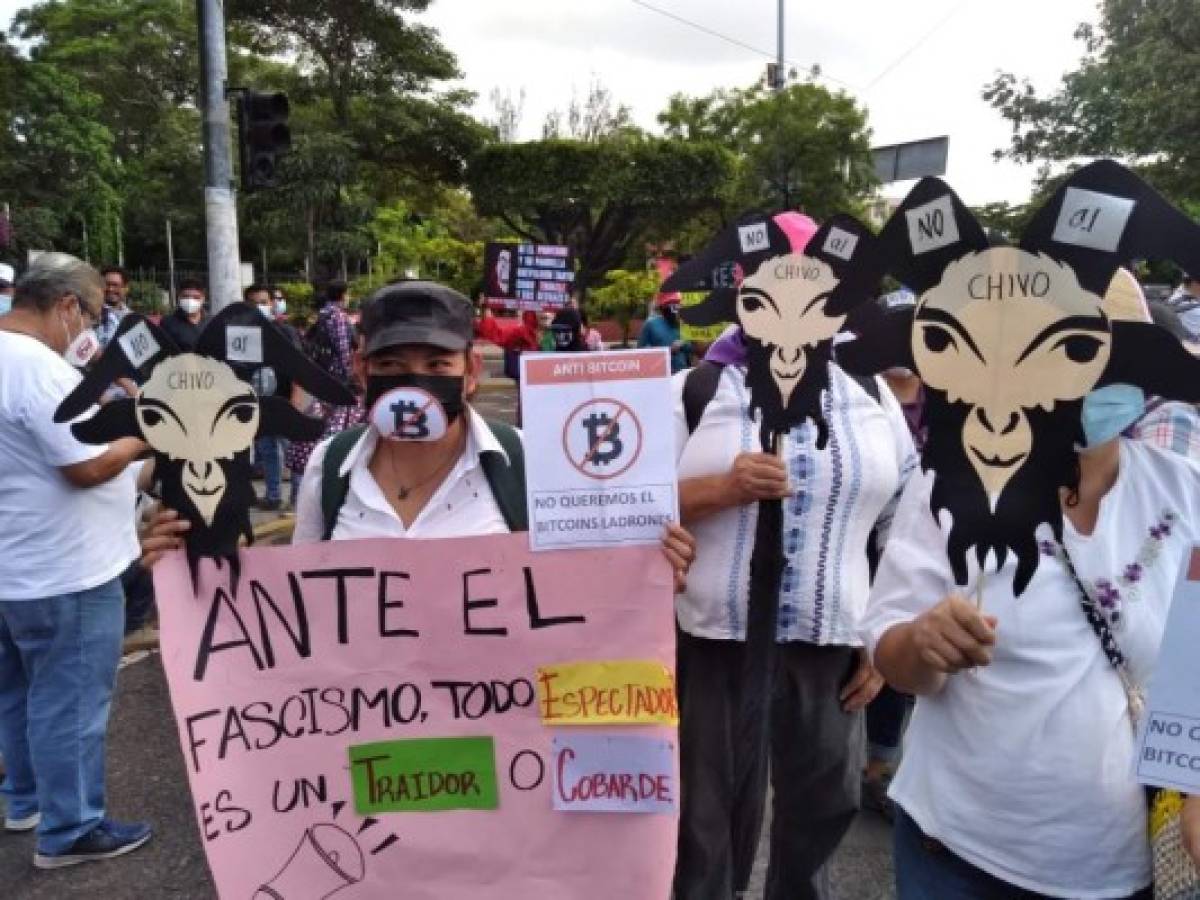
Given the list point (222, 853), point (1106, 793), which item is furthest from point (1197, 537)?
point (222, 853)

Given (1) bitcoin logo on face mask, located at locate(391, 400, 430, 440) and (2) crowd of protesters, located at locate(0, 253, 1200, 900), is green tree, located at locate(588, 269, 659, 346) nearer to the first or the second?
(2) crowd of protesters, located at locate(0, 253, 1200, 900)

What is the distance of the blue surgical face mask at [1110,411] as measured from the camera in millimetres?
1400

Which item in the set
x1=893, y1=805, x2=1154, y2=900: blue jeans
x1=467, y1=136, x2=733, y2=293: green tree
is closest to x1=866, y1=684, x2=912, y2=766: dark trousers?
x1=893, y1=805, x2=1154, y2=900: blue jeans

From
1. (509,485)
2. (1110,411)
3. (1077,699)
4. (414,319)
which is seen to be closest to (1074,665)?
(1077,699)

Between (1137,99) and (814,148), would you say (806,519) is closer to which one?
(1137,99)

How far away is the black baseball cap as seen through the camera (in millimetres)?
1950

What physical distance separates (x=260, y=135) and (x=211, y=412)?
271 inches

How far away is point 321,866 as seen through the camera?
1.81m

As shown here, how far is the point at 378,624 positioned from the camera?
1.86 metres

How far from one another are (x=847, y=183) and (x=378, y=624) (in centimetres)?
2406

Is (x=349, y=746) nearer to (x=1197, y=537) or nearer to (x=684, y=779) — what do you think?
(x=684, y=779)

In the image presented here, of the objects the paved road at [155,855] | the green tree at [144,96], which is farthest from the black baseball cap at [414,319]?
the green tree at [144,96]

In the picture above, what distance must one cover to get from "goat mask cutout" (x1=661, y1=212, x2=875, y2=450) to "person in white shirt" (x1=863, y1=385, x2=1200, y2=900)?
0.68 m

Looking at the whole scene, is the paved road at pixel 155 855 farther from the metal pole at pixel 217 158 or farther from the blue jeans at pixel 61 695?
the metal pole at pixel 217 158
